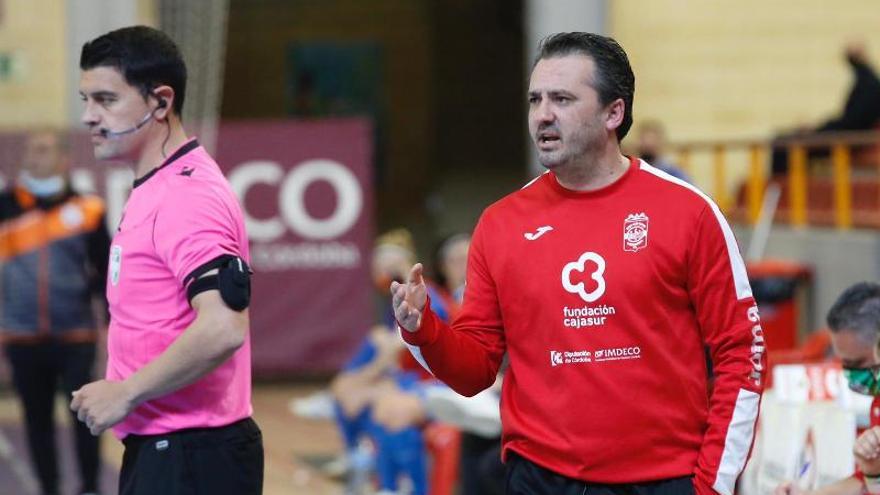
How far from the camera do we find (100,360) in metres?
14.2

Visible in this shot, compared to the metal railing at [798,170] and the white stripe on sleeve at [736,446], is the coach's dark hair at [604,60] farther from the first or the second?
the metal railing at [798,170]

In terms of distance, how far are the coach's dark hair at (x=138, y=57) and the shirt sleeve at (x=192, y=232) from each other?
35 centimetres

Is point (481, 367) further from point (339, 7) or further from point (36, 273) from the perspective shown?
point (339, 7)

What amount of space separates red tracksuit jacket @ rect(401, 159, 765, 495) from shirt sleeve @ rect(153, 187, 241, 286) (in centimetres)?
56

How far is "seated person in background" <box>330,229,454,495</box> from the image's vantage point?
9.41 m

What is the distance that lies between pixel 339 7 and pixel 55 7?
24.1 ft

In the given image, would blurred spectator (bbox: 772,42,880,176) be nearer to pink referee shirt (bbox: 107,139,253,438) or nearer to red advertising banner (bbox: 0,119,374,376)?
red advertising banner (bbox: 0,119,374,376)

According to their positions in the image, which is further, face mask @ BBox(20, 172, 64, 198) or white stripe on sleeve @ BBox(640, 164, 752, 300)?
face mask @ BBox(20, 172, 64, 198)

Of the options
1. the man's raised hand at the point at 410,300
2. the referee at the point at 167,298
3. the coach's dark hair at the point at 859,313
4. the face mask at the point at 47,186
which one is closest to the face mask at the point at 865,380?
the coach's dark hair at the point at 859,313

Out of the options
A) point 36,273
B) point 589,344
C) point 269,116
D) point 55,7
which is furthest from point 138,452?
point 269,116

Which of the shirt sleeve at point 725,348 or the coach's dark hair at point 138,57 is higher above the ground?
the coach's dark hair at point 138,57

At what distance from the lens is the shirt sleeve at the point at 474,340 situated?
4.25 metres

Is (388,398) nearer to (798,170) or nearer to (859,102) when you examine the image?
(798,170)

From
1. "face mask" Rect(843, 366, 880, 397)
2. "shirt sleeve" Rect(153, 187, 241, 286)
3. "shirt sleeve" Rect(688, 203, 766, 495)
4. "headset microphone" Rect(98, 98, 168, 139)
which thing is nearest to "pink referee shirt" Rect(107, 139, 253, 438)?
"shirt sleeve" Rect(153, 187, 241, 286)
